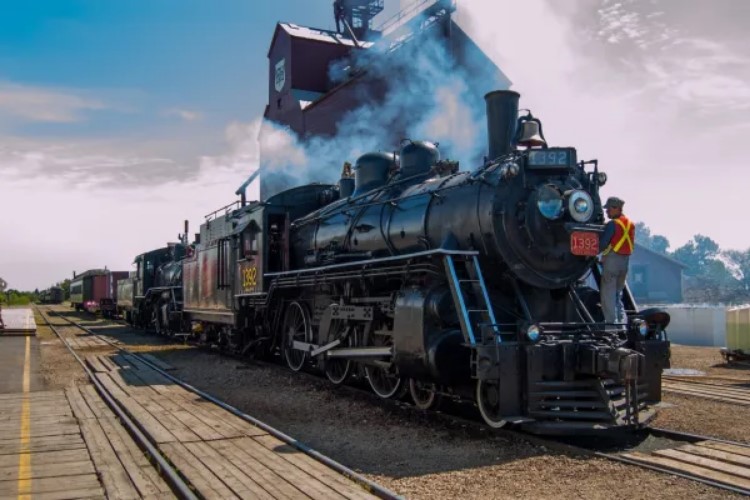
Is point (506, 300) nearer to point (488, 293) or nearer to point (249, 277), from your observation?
point (488, 293)

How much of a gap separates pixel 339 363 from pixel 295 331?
2.06m

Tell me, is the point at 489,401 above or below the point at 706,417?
above

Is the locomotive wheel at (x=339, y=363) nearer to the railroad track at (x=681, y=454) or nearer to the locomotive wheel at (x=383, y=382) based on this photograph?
the locomotive wheel at (x=383, y=382)

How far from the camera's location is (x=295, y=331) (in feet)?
41.1

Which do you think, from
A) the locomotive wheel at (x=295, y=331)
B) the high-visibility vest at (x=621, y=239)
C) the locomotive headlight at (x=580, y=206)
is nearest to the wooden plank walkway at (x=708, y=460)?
the high-visibility vest at (x=621, y=239)

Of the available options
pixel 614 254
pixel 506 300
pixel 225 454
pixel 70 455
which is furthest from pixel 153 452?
pixel 614 254

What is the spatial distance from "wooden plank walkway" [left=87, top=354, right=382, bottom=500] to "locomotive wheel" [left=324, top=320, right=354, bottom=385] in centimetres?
228

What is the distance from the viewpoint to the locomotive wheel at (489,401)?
23.2 ft

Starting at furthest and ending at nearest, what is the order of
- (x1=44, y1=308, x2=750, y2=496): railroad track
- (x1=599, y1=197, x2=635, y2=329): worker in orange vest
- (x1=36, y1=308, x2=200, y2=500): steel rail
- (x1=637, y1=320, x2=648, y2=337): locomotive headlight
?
1. (x1=599, y1=197, x2=635, y2=329): worker in orange vest
2. (x1=637, y1=320, x2=648, y2=337): locomotive headlight
3. (x1=44, y1=308, x2=750, y2=496): railroad track
4. (x1=36, y1=308, x2=200, y2=500): steel rail

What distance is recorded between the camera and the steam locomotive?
681cm

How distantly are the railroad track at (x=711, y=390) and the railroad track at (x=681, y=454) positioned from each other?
112 inches

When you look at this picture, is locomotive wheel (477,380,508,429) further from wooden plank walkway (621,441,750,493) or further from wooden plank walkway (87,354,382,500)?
wooden plank walkway (87,354,382,500)

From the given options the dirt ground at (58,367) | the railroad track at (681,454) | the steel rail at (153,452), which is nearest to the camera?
the steel rail at (153,452)

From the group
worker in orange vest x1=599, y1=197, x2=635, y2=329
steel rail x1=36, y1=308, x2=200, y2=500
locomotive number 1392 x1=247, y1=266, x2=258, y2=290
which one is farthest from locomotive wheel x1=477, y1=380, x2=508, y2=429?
locomotive number 1392 x1=247, y1=266, x2=258, y2=290
